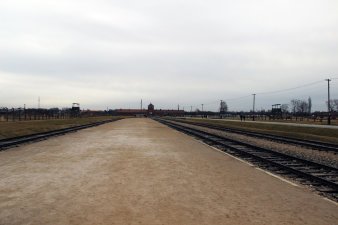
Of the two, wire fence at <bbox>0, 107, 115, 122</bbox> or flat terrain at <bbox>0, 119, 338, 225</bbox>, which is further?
wire fence at <bbox>0, 107, 115, 122</bbox>

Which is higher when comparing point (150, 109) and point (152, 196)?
point (150, 109)

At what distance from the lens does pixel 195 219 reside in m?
4.23

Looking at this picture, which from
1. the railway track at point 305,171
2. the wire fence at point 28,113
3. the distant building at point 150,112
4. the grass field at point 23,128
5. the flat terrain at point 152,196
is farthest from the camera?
the distant building at point 150,112

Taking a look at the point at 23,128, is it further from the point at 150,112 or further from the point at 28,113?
the point at 150,112

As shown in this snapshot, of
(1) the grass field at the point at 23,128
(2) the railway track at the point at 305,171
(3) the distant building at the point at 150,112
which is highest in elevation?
(3) the distant building at the point at 150,112

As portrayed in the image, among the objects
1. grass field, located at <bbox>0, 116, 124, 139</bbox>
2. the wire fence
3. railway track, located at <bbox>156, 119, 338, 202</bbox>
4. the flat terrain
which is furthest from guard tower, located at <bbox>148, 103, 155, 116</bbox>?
the flat terrain

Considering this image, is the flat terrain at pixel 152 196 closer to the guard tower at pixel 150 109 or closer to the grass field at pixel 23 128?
the grass field at pixel 23 128

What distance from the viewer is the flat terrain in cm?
431

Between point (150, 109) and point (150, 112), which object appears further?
point (150, 109)

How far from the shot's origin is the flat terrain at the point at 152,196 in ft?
14.1

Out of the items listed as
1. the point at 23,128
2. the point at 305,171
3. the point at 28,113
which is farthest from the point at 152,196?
the point at 28,113

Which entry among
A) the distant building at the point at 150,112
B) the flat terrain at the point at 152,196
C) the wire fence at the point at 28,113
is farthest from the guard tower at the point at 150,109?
the flat terrain at the point at 152,196

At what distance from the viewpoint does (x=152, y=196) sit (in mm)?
5445

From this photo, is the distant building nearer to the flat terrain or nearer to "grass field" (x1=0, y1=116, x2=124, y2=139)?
"grass field" (x1=0, y1=116, x2=124, y2=139)
